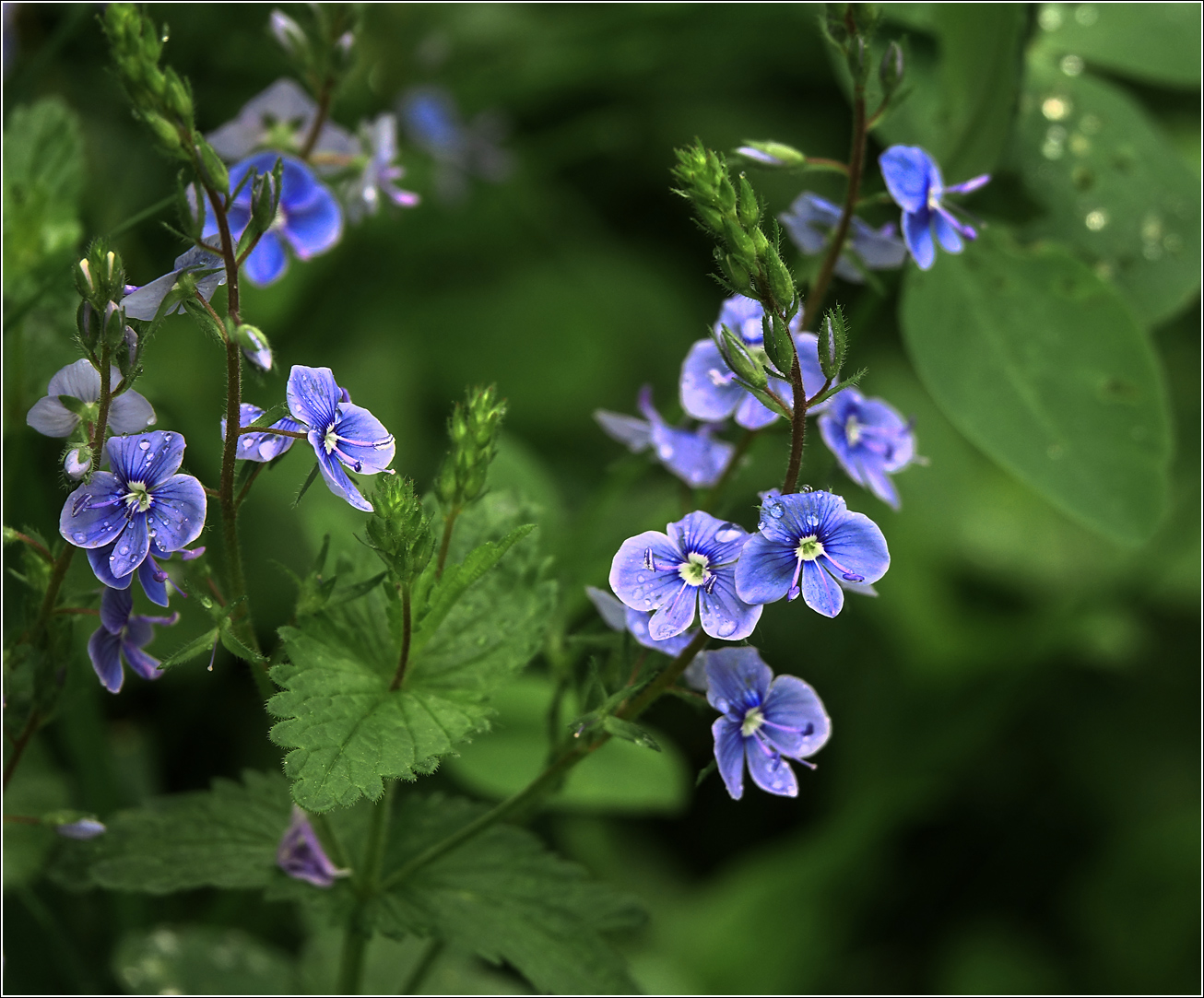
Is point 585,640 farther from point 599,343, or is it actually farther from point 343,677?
point 599,343

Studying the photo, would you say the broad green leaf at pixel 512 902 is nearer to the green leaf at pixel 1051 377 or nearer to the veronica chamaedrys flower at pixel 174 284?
the veronica chamaedrys flower at pixel 174 284

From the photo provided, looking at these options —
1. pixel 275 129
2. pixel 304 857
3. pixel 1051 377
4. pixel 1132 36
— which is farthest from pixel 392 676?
pixel 1132 36

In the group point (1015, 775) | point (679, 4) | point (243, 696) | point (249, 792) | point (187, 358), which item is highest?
point (679, 4)

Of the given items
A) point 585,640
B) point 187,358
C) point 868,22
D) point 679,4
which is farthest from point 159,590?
point 679,4

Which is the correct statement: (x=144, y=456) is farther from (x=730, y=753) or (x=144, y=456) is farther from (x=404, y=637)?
(x=730, y=753)

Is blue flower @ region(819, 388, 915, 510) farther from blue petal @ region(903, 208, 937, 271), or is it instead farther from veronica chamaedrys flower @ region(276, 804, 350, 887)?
veronica chamaedrys flower @ region(276, 804, 350, 887)

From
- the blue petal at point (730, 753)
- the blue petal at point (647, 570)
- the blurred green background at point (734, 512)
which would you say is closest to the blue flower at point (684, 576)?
the blue petal at point (647, 570)

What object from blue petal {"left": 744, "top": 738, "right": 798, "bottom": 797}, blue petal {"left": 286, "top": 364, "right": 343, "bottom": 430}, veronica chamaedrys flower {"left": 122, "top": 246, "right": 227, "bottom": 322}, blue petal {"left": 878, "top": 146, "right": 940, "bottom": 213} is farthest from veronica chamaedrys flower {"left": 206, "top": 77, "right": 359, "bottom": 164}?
blue petal {"left": 744, "top": 738, "right": 798, "bottom": 797}
